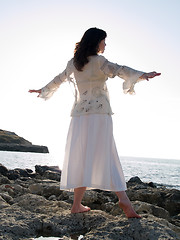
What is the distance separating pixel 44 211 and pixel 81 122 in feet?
4.01

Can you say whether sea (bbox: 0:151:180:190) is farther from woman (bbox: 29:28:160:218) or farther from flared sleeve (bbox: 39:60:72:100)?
woman (bbox: 29:28:160:218)

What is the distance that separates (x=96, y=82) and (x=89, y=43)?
50 cm

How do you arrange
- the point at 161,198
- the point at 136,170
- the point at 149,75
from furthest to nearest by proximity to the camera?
the point at 136,170
the point at 161,198
the point at 149,75

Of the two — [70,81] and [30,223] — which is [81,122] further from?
[30,223]

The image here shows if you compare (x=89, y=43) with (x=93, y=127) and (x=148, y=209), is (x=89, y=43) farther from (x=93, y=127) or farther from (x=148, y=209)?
(x=148, y=209)

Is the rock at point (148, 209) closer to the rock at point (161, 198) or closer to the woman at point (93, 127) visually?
the woman at point (93, 127)

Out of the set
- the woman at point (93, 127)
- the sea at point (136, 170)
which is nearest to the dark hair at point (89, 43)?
the woman at point (93, 127)

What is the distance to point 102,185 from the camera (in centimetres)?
339

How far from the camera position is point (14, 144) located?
85812 millimetres

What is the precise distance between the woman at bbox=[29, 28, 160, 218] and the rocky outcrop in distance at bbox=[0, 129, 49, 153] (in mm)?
84106

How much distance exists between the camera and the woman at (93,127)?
344 centimetres

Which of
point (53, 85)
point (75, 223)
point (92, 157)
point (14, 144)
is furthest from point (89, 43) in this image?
point (14, 144)

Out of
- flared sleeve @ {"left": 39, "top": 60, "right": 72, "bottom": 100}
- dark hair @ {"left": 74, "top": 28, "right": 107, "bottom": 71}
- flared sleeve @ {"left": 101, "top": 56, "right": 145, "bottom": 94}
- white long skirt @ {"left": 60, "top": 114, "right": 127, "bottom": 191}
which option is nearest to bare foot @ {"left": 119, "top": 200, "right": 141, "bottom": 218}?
white long skirt @ {"left": 60, "top": 114, "right": 127, "bottom": 191}

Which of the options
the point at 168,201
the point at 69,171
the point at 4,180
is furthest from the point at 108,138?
the point at 4,180
